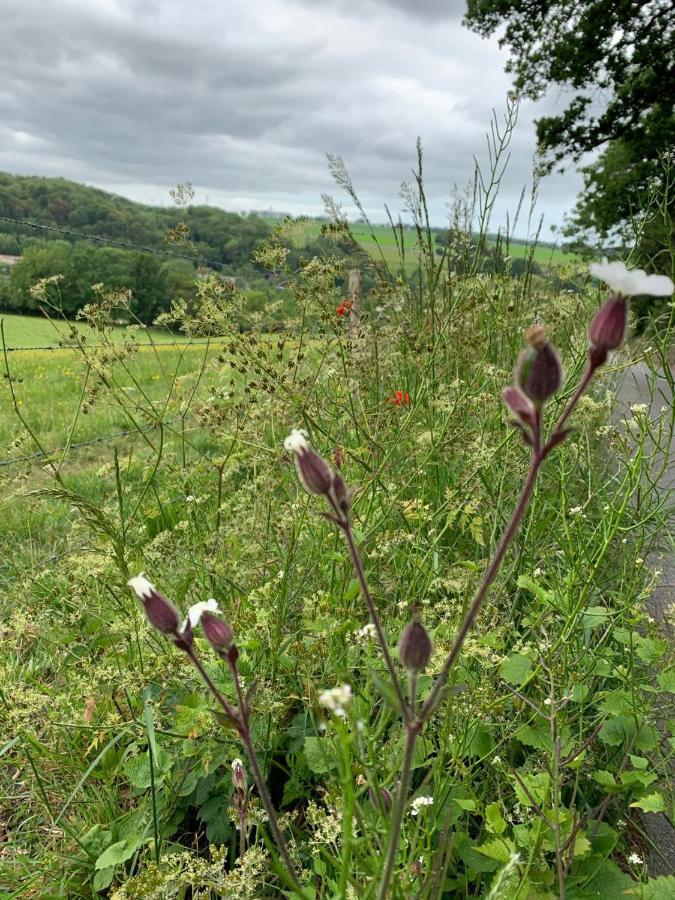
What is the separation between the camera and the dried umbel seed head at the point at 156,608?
0.78 metres

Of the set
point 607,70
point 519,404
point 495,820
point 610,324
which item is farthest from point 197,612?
point 607,70

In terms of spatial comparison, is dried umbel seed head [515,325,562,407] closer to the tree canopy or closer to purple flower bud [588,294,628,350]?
purple flower bud [588,294,628,350]

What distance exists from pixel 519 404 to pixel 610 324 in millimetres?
124

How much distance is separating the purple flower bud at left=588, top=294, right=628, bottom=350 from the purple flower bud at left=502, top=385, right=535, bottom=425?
9cm

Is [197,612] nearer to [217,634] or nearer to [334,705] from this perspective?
[217,634]

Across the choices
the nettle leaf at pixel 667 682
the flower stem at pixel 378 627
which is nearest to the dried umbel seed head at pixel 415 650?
the flower stem at pixel 378 627

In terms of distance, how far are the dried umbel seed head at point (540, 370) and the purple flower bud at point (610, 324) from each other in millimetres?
69

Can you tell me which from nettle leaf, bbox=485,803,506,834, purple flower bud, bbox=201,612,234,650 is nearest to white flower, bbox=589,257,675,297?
purple flower bud, bbox=201,612,234,650

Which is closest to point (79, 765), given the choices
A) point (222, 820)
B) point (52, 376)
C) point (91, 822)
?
point (91, 822)

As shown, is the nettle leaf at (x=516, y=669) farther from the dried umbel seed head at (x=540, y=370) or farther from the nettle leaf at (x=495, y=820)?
the dried umbel seed head at (x=540, y=370)

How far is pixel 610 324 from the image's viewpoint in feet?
2.14

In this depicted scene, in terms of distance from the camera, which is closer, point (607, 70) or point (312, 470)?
point (312, 470)

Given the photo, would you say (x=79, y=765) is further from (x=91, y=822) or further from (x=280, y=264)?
(x=280, y=264)

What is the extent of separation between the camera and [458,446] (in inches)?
100
